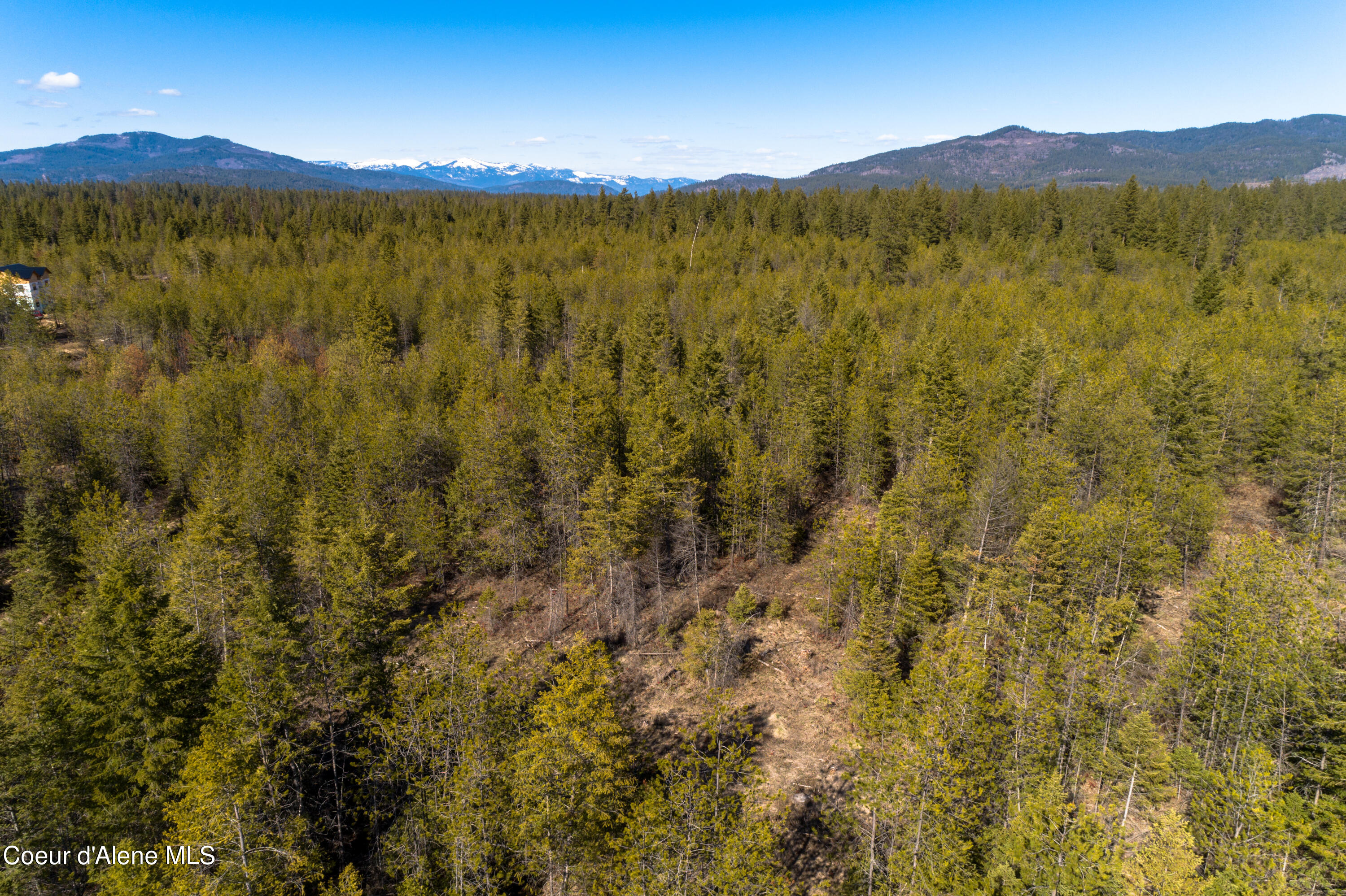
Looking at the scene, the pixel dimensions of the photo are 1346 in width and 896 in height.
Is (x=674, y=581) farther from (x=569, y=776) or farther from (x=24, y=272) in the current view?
(x=24, y=272)

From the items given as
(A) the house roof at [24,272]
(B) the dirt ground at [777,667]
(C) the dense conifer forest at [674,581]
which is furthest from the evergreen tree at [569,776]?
(A) the house roof at [24,272]

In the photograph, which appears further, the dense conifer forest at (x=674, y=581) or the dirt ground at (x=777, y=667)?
the dirt ground at (x=777, y=667)

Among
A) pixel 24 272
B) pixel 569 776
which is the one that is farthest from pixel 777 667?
pixel 24 272

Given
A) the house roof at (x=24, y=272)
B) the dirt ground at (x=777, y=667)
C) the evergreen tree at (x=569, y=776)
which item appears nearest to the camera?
the evergreen tree at (x=569, y=776)

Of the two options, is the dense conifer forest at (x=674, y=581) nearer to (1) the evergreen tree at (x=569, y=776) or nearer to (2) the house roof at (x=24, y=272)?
(1) the evergreen tree at (x=569, y=776)

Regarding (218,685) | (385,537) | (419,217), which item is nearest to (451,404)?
(385,537)

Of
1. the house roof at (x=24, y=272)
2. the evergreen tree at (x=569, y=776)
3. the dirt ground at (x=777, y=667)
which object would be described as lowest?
the dirt ground at (x=777, y=667)
